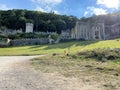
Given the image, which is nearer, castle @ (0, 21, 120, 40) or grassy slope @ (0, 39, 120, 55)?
grassy slope @ (0, 39, 120, 55)

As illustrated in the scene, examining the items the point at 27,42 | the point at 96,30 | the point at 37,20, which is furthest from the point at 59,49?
the point at 37,20

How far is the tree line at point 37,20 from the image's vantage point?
424ft

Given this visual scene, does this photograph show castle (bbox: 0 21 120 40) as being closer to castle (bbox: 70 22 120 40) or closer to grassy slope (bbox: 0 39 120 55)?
castle (bbox: 70 22 120 40)

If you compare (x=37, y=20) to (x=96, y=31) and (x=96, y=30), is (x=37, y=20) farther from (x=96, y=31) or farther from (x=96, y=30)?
(x=96, y=31)

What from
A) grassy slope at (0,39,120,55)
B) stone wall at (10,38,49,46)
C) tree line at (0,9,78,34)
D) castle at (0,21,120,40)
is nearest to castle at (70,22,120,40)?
castle at (0,21,120,40)

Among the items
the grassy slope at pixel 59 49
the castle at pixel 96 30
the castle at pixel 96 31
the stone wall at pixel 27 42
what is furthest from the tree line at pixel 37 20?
the grassy slope at pixel 59 49

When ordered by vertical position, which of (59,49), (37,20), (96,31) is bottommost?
(59,49)

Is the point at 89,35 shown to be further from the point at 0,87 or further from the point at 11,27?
the point at 0,87

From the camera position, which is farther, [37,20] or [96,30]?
[37,20]

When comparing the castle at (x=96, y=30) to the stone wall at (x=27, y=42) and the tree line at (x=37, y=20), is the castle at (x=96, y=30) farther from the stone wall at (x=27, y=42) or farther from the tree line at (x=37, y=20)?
the stone wall at (x=27, y=42)

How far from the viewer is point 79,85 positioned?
16.2 meters

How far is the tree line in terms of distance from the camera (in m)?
129

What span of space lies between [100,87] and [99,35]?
92424mm

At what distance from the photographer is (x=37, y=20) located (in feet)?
443
